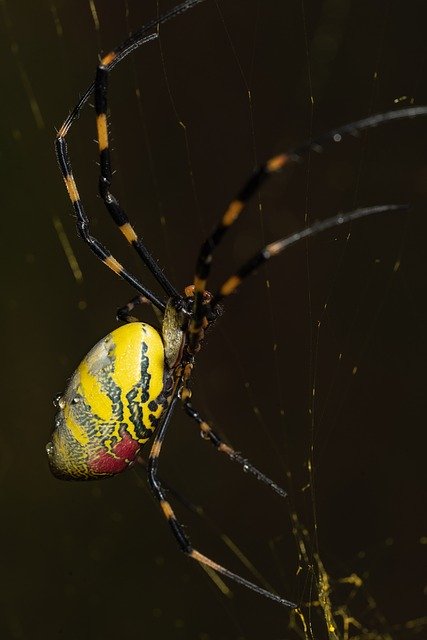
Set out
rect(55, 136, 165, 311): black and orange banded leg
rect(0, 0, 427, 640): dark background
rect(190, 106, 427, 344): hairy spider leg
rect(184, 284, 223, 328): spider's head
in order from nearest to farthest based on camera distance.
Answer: rect(190, 106, 427, 344): hairy spider leg < rect(184, 284, 223, 328): spider's head < rect(55, 136, 165, 311): black and orange banded leg < rect(0, 0, 427, 640): dark background

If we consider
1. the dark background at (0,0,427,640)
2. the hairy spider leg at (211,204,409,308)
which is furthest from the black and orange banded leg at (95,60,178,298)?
the dark background at (0,0,427,640)

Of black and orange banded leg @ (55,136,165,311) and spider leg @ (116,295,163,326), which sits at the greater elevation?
black and orange banded leg @ (55,136,165,311)

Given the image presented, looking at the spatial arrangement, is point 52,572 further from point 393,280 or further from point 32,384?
point 393,280

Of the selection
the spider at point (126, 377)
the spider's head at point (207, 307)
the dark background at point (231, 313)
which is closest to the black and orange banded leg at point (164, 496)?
the spider at point (126, 377)

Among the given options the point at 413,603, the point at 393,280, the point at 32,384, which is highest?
the point at 32,384

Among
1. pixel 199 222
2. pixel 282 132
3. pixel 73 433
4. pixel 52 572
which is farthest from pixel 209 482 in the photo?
pixel 73 433

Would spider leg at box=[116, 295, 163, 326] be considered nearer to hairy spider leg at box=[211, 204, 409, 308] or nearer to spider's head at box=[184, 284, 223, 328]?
spider's head at box=[184, 284, 223, 328]

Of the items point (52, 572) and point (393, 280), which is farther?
point (52, 572)
